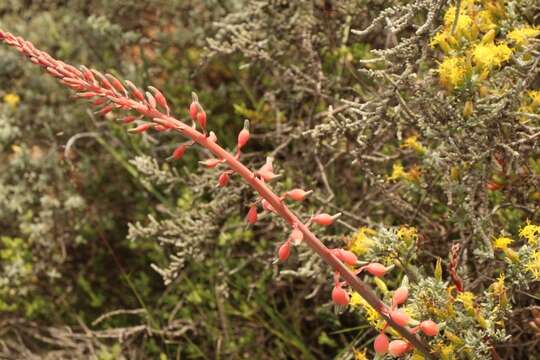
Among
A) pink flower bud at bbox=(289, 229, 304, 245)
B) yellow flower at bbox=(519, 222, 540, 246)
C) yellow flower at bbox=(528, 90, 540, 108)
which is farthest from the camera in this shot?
yellow flower at bbox=(528, 90, 540, 108)

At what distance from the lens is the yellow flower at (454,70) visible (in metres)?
2.03

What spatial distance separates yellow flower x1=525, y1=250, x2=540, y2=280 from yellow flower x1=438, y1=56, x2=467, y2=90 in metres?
0.51

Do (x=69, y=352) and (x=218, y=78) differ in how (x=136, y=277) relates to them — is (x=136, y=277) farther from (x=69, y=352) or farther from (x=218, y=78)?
(x=218, y=78)

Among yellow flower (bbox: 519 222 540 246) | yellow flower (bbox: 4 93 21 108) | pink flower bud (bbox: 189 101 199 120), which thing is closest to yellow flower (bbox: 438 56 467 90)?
yellow flower (bbox: 519 222 540 246)

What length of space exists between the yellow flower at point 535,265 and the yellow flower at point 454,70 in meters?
0.51

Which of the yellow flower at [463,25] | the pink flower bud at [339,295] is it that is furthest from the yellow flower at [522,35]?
the pink flower bud at [339,295]

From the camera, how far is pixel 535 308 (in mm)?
1941

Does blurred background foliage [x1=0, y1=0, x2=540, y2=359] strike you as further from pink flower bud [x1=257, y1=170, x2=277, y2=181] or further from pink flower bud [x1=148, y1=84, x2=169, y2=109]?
pink flower bud [x1=148, y1=84, x2=169, y2=109]

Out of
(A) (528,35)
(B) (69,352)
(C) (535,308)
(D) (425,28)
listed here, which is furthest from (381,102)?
(B) (69,352)

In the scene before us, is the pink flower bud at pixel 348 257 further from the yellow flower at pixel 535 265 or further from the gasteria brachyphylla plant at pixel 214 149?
the yellow flower at pixel 535 265

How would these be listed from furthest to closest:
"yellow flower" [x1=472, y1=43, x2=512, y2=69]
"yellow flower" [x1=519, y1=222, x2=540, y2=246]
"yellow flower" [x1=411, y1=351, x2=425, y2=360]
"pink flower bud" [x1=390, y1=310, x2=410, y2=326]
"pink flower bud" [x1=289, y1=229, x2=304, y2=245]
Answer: "yellow flower" [x1=472, y1=43, x2=512, y2=69] → "yellow flower" [x1=519, y1=222, x2=540, y2=246] → "yellow flower" [x1=411, y1=351, x2=425, y2=360] → "pink flower bud" [x1=390, y1=310, x2=410, y2=326] → "pink flower bud" [x1=289, y1=229, x2=304, y2=245]

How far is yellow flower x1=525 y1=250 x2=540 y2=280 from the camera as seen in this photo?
71.2 inches

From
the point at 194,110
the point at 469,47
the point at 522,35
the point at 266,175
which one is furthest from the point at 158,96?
the point at 522,35

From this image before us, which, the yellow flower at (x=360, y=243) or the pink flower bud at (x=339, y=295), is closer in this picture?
the pink flower bud at (x=339, y=295)
